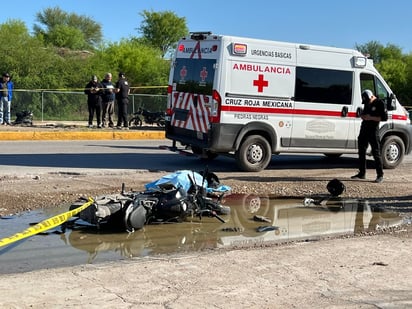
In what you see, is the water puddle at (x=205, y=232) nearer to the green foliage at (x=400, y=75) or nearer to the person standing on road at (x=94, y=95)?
the person standing on road at (x=94, y=95)

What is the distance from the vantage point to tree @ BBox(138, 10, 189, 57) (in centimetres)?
6744

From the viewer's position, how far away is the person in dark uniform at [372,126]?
37.9 feet

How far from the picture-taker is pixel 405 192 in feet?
35.4

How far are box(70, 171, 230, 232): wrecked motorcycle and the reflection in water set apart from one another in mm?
116

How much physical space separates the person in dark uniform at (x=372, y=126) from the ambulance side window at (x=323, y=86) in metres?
1.32

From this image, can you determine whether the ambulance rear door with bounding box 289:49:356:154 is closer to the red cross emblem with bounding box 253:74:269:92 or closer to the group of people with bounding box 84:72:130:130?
the red cross emblem with bounding box 253:74:269:92

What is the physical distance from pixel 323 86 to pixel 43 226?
7.86 m

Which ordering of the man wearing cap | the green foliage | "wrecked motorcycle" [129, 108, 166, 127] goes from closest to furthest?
the man wearing cap
"wrecked motorcycle" [129, 108, 166, 127]
the green foliage

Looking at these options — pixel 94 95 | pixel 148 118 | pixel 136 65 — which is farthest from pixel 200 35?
pixel 136 65

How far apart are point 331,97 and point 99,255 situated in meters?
8.00

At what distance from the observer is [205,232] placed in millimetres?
7578

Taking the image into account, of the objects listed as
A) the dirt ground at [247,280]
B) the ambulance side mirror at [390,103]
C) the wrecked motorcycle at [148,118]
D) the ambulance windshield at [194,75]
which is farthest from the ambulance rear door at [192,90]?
the wrecked motorcycle at [148,118]

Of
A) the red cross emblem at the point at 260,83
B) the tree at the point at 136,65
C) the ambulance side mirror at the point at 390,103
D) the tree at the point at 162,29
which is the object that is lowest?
the ambulance side mirror at the point at 390,103

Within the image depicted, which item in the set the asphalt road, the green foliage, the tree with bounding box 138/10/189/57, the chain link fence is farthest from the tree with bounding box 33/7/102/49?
the asphalt road
